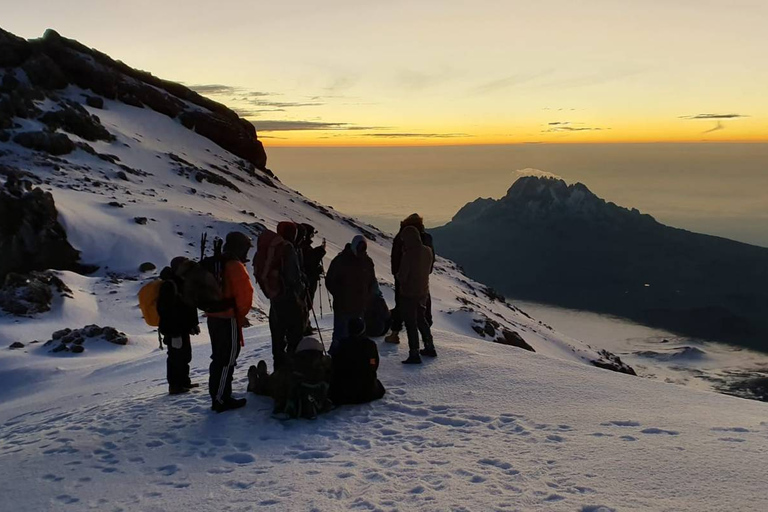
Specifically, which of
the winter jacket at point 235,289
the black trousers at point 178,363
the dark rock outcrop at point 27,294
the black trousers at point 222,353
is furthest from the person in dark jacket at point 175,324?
the dark rock outcrop at point 27,294

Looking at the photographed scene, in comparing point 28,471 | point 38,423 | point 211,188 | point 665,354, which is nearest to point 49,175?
point 211,188

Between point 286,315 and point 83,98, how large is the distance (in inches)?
2571

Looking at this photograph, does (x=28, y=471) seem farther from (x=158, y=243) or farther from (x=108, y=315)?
(x=158, y=243)

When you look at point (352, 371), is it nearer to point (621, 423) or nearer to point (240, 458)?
point (240, 458)

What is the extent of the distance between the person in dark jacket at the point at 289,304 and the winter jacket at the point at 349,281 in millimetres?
674

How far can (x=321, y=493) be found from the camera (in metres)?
5.79

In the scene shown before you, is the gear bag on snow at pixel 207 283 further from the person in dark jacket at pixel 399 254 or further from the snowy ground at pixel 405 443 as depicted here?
the person in dark jacket at pixel 399 254

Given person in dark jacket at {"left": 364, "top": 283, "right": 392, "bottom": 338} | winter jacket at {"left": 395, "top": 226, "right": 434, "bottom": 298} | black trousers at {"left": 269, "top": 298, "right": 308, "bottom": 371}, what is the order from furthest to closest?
person in dark jacket at {"left": 364, "top": 283, "right": 392, "bottom": 338} → winter jacket at {"left": 395, "top": 226, "right": 434, "bottom": 298} → black trousers at {"left": 269, "top": 298, "right": 308, "bottom": 371}

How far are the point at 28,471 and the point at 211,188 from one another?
46530mm

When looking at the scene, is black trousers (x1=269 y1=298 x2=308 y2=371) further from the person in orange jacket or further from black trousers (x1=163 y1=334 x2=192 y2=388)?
black trousers (x1=163 y1=334 x2=192 y2=388)

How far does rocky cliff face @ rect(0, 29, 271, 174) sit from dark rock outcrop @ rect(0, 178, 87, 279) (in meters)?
16.5

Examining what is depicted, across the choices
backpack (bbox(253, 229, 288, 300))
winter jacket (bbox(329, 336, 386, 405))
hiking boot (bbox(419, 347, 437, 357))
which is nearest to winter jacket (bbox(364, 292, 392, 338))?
hiking boot (bbox(419, 347, 437, 357))

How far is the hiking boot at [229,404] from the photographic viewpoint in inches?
323

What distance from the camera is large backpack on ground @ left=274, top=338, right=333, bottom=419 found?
7910 millimetres
